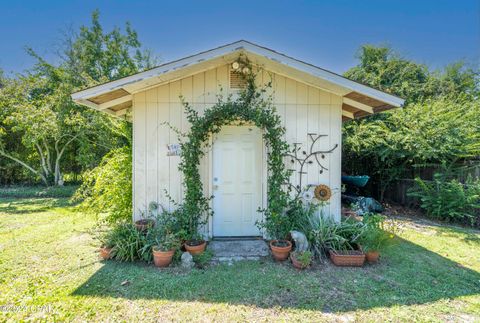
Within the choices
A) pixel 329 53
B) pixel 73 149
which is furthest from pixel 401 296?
pixel 73 149

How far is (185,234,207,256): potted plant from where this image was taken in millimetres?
4176

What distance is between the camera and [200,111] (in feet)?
16.0

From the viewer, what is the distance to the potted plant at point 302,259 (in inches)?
148

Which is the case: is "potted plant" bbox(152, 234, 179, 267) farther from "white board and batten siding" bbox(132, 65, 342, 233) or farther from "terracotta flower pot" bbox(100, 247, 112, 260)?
"white board and batten siding" bbox(132, 65, 342, 233)

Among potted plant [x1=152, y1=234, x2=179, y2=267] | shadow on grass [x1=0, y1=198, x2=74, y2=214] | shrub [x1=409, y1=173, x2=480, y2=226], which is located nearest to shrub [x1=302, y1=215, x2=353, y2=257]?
potted plant [x1=152, y1=234, x2=179, y2=267]

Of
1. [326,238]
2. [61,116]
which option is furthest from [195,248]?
[61,116]

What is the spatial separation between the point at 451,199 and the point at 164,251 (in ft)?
23.8

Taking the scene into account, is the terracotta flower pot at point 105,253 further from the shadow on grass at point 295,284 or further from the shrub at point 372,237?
the shrub at point 372,237

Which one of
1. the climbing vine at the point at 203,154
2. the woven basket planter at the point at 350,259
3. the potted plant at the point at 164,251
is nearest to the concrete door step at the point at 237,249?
the climbing vine at the point at 203,154

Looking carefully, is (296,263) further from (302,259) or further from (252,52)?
(252,52)

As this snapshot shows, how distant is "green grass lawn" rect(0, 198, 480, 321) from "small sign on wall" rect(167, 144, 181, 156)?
205 centimetres

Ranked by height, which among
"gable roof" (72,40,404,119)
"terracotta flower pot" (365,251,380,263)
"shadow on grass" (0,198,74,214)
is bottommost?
"terracotta flower pot" (365,251,380,263)

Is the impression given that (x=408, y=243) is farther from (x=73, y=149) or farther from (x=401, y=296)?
(x=73, y=149)

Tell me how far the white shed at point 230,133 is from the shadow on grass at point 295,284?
53.4 inches
